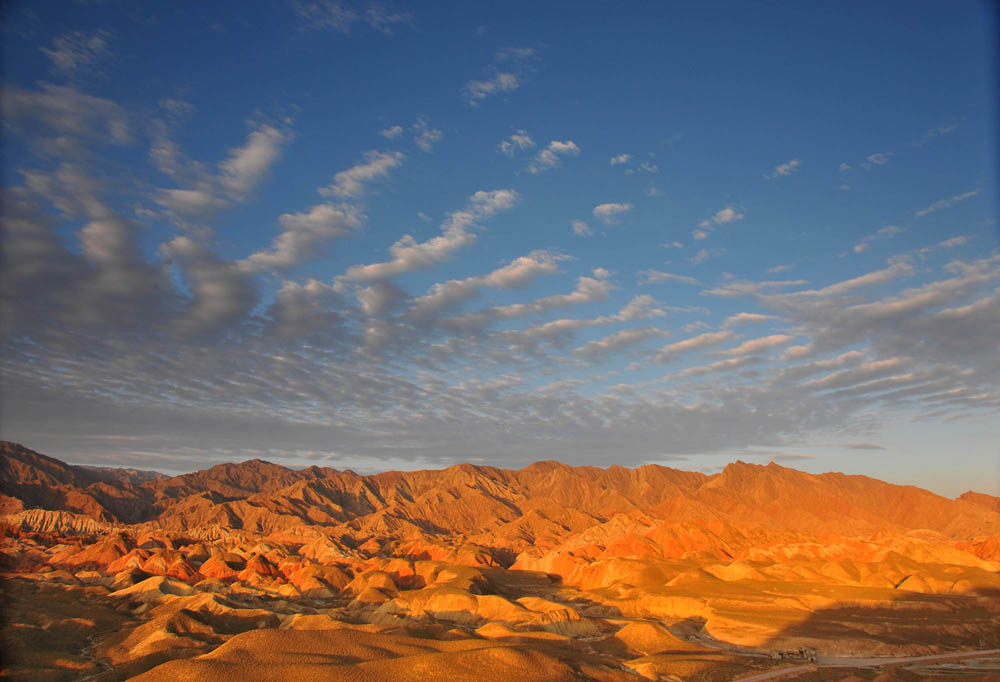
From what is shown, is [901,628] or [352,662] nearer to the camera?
[352,662]

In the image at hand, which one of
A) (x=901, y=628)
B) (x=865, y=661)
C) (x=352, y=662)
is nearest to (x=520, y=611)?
(x=865, y=661)

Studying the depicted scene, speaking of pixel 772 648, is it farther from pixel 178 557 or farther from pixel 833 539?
pixel 178 557

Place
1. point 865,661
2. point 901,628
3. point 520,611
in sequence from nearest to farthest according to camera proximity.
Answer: point 865,661 → point 901,628 → point 520,611

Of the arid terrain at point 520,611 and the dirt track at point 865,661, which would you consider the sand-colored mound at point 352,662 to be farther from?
the dirt track at point 865,661

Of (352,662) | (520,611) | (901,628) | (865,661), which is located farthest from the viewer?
(520,611)

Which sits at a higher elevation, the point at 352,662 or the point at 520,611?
the point at 352,662

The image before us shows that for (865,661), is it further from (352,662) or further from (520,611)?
(352,662)

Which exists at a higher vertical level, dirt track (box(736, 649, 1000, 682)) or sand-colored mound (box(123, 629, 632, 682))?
sand-colored mound (box(123, 629, 632, 682))

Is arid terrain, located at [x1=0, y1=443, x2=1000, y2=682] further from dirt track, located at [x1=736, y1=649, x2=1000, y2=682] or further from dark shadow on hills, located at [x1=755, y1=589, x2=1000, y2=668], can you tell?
dirt track, located at [x1=736, y1=649, x2=1000, y2=682]

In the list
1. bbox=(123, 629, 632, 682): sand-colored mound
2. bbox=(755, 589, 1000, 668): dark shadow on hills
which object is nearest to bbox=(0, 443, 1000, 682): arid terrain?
bbox=(123, 629, 632, 682): sand-colored mound

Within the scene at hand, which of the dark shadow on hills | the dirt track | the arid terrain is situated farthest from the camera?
the dark shadow on hills

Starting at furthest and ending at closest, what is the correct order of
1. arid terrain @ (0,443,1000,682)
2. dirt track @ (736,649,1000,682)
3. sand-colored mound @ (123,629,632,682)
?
dirt track @ (736,649,1000,682) → arid terrain @ (0,443,1000,682) → sand-colored mound @ (123,629,632,682)

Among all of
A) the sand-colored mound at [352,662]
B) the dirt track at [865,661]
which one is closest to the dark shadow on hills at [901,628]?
the dirt track at [865,661]

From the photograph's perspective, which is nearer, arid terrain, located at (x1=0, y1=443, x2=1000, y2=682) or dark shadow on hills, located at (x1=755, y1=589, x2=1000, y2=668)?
→ arid terrain, located at (x1=0, y1=443, x2=1000, y2=682)
